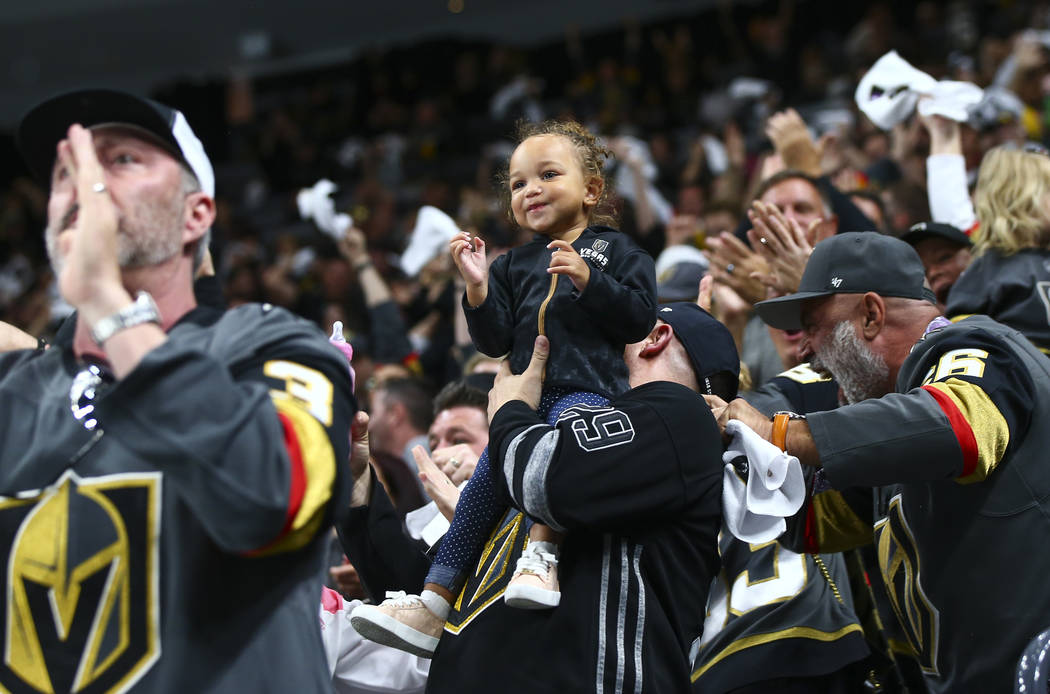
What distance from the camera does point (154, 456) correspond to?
156 cm

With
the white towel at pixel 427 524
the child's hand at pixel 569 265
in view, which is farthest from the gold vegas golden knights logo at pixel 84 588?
the white towel at pixel 427 524

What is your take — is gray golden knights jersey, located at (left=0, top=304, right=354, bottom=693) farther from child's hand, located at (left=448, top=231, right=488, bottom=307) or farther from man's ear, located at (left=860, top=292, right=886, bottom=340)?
man's ear, located at (left=860, top=292, right=886, bottom=340)

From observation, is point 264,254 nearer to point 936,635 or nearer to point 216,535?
point 936,635

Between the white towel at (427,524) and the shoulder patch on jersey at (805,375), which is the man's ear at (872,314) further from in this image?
the white towel at (427,524)

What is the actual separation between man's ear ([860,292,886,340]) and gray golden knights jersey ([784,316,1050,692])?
0.48ft

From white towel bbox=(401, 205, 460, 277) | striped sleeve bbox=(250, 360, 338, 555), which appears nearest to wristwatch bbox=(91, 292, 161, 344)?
striped sleeve bbox=(250, 360, 338, 555)

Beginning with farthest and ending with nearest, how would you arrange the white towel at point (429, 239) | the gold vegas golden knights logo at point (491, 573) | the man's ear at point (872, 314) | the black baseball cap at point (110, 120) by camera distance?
the white towel at point (429, 239)
the man's ear at point (872, 314)
the gold vegas golden knights logo at point (491, 573)
the black baseball cap at point (110, 120)

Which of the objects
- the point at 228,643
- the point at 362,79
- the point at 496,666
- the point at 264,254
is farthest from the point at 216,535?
the point at 362,79

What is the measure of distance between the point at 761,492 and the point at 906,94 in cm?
265

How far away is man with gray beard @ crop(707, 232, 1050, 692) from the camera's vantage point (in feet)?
8.46

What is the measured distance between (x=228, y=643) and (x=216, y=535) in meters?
0.20

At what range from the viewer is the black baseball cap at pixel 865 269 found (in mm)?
3018

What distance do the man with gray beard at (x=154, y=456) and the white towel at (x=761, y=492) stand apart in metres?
1.04

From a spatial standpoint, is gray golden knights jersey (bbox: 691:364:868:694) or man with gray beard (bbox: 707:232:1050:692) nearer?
man with gray beard (bbox: 707:232:1050:692)
